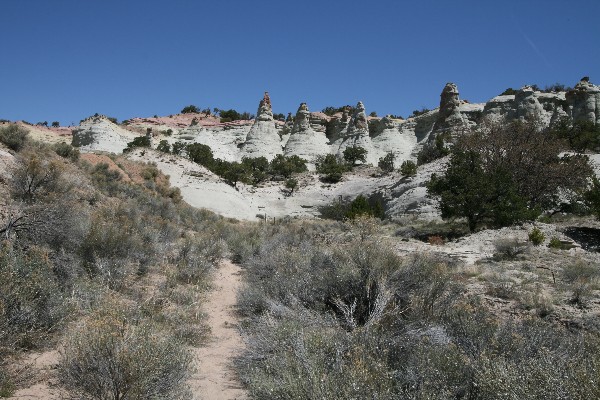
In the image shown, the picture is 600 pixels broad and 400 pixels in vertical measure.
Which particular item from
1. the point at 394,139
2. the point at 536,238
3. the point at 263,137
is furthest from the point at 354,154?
the point at 536,238

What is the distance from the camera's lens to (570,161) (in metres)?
25.0

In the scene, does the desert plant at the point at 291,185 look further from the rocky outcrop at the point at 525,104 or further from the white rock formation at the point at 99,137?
the rocky outcrop at the point at 525,104

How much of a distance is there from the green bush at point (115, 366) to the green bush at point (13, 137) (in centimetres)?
1406

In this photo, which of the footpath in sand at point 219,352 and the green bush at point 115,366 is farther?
the footpath in sand at point 219,352

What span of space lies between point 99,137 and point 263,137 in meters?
22.8

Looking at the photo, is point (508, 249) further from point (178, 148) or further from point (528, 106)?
point (178, 148)

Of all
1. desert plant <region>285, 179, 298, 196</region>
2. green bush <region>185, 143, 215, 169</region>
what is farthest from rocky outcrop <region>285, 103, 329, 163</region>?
desert plant <region>285, 179, 298, 196</region>

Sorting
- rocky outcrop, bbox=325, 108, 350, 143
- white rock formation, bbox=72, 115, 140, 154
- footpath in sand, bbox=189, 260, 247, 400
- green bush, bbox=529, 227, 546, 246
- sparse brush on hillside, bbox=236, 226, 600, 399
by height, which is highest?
rocky outcrop, bbox=325, 108, 350, 143

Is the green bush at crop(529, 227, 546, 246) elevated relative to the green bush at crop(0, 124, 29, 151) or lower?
lower

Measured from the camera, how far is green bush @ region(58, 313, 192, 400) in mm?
3893

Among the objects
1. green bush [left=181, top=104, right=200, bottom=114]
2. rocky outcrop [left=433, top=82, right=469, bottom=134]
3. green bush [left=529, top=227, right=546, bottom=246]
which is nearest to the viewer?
green bush [left=529, top=227, right=546, bottom=246]

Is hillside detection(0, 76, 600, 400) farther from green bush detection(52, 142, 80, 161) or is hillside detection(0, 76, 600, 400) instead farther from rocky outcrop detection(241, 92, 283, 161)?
rocky outcrop detection(241, 92, 283, 161)

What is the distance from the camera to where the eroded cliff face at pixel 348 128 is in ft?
152

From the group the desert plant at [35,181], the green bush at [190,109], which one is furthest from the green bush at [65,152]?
the green bush at [190,109]
